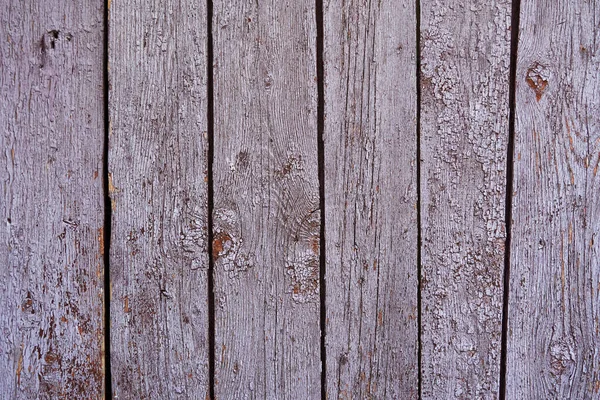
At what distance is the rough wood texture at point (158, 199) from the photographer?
86 cm

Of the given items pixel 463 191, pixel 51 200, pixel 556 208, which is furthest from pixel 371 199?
pixel 51 200

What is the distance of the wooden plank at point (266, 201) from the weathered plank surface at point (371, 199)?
0.04 meters

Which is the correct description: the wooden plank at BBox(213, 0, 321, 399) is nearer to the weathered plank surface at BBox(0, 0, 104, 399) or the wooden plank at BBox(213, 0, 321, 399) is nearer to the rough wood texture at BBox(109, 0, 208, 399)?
the rough wood texture at BBox(109, 0, 208, 399)

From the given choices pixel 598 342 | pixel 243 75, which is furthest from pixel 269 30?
pixel 598 342

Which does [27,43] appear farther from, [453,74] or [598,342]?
[598,342]

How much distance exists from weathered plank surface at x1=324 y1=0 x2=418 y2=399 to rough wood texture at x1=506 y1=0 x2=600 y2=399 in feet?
0.77

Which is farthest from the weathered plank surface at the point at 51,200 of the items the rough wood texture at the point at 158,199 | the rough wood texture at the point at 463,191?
the rough wood texture at the point at 463,191

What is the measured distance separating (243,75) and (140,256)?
0.45 m

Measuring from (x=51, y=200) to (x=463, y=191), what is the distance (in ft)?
2.93

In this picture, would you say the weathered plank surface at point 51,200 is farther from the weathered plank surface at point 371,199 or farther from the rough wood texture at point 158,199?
the weathered plank surface at point 371,199

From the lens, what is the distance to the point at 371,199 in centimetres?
87

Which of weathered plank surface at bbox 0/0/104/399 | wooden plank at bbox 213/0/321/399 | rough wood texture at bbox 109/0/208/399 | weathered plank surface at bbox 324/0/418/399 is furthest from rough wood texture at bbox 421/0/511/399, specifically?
weathered plank surface at bbox 0/0/104/399

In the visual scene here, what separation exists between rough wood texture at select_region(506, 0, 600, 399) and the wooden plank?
45 cm

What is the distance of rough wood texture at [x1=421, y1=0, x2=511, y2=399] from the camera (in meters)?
0.87
